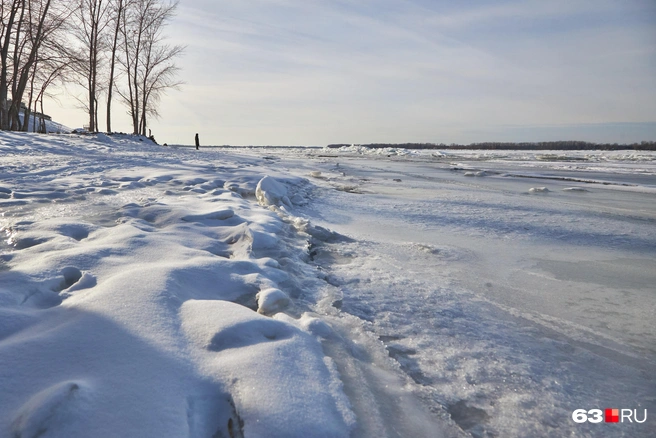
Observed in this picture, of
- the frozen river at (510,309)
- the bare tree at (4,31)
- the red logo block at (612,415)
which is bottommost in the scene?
the red logo block at (612,415)

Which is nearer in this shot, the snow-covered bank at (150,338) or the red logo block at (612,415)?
the snow-covered bank at (150,338)

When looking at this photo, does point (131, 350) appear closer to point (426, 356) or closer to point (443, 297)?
point (426, 356)

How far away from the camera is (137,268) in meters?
1.90

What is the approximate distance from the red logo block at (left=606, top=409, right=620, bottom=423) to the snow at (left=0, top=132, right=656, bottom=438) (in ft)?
0.10

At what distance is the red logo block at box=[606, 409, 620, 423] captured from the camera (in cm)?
131
